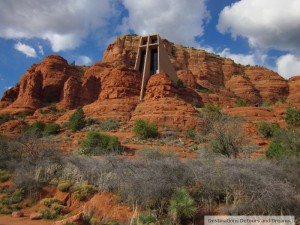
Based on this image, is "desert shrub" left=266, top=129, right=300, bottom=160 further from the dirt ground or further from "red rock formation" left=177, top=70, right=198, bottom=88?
"red rock formation" left=177, top=70, right=198, bottom=88

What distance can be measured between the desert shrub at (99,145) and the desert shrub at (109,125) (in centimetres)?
867

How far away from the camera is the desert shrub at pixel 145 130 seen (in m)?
32.4

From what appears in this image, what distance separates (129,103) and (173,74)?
14.7m

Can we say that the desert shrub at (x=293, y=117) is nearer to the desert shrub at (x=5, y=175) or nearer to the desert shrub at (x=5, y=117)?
the desert shrub at (x=5, y=175)

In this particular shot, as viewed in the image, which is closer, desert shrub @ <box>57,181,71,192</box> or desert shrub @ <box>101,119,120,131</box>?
desert shrub @ <box>57,181,71,192</box>

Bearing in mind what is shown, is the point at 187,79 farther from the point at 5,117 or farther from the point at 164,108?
the point at 5,117

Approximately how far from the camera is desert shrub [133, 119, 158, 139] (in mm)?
32375

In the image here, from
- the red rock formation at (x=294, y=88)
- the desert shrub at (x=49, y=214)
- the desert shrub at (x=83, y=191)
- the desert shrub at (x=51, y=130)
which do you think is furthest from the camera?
the red rock formation at (x=294, y=88)

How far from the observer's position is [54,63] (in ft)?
195

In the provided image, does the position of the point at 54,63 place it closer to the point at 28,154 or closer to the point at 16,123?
the point at 16,123

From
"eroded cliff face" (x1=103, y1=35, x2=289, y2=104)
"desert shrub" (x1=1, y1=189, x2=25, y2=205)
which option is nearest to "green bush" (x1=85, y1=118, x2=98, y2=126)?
"desert shrub" (x1=1, y1=189, x2=25, y2=205)

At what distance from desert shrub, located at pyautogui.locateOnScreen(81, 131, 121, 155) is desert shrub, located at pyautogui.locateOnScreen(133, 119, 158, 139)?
17.7 ft

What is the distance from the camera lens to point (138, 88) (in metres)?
45.7

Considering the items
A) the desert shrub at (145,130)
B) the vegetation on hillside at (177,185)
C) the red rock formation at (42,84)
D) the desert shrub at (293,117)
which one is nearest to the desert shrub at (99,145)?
the desert shrub at (145,130)
